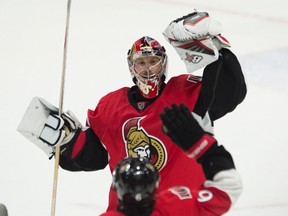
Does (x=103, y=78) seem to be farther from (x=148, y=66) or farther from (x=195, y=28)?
(x=195, y=28)

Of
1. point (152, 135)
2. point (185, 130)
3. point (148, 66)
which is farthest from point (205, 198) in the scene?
point (148, 66)

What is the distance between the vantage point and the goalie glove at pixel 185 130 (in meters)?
1.68

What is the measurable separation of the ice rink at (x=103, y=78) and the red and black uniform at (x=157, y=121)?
0.52 m

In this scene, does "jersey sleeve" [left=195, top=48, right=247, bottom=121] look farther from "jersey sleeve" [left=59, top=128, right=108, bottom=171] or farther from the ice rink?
the ice rink

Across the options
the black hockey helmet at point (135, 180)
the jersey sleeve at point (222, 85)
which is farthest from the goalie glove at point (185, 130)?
the jersey sleeve at point (222, 85)

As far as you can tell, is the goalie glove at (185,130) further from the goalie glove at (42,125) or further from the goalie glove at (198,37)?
the goalie glove at (42,125)

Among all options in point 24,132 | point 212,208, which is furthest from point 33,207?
point 212,208

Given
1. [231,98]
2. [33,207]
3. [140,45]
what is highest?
[140,45]

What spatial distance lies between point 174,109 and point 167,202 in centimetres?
31

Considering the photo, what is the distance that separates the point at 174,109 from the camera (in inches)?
66.4

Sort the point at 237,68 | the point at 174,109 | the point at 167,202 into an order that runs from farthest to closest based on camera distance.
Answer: the point at 237,68 → the point at 167,202 → the point at 174,109

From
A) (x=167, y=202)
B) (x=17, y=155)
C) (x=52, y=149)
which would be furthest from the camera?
(x=17, y=155)

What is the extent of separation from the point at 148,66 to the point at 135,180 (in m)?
0.74

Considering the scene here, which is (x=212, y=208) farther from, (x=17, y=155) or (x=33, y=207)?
(x=17, y=155)
